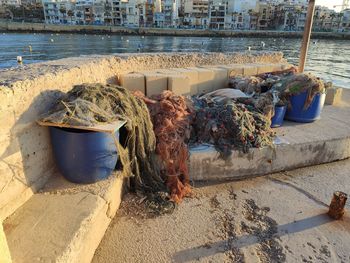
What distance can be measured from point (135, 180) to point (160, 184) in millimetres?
329

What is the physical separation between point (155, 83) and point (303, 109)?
8.80ft

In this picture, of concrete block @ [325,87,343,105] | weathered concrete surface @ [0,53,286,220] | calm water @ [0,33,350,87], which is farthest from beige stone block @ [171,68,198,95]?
calm water @ [0,33,350,87]

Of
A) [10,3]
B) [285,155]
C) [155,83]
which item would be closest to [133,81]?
[155,83]

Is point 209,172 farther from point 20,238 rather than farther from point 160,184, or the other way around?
point 20,238

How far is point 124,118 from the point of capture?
3.06m

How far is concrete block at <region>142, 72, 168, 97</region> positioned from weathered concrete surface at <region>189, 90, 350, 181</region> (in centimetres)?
156

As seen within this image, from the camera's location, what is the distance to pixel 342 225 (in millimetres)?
3062

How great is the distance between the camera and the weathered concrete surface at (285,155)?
3.75 metres

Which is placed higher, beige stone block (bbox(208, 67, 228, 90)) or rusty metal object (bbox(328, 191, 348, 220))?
beige stone block (bbox(208, 67, 228, 90))

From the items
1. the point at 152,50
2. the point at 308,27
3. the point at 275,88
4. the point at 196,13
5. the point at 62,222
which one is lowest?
the point at 152,50

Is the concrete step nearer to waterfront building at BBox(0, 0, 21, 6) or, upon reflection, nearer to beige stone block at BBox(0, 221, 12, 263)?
beige stone block at BBox(0, 221, 12, 263)

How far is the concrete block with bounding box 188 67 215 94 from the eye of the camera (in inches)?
211

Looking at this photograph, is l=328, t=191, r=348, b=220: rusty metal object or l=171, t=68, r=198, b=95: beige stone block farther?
l=171, t=68, r=198, b=95: beige stone block

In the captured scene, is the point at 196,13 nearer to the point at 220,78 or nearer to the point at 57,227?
the point at 220,78
